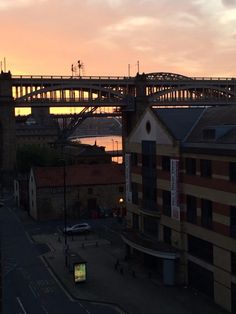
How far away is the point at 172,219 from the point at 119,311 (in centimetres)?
920

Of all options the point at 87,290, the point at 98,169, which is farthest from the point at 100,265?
the point at 98,169

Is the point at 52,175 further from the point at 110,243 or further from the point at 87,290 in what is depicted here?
the point at 87,290

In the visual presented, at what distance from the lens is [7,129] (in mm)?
106062

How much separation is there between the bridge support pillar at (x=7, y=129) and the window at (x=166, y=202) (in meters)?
67.7

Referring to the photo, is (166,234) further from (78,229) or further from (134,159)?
(78,229)

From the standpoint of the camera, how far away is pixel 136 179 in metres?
44.6

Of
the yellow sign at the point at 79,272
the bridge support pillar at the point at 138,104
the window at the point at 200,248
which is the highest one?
the bridge support pillar at the point at 138,104

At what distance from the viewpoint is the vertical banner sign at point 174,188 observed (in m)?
37.3

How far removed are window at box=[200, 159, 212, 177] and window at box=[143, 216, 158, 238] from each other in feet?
25.4

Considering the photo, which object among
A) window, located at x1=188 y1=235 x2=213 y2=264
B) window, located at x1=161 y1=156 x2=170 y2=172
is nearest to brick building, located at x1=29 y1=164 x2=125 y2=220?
window, located at x1=161 y1=156 x2=170 y2=172

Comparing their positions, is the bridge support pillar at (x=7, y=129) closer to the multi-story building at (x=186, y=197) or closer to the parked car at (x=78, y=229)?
the parked car at (x=78, y=229)

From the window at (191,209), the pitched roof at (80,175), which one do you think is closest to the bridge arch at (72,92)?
the pitched roof at (80,175)

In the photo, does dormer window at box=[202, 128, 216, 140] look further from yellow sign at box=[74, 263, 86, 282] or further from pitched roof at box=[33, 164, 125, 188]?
pitched roof at box=[33, 164, 125, 188]

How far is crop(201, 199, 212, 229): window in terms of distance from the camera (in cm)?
3419
